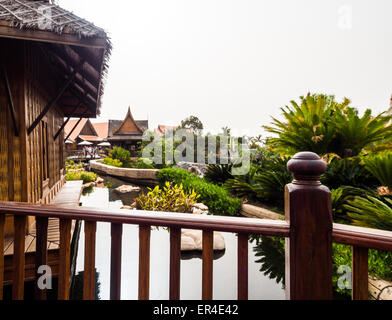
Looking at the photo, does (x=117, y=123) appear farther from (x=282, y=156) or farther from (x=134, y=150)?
(x=282, y=156)

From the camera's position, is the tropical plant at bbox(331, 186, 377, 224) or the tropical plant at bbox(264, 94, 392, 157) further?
the tropical plant at bbox(264, 94, 392, 157)

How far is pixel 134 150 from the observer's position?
2128 cm

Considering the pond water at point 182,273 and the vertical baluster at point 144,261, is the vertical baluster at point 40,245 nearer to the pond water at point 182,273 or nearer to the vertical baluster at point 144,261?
the vertical baluster at point 144,261

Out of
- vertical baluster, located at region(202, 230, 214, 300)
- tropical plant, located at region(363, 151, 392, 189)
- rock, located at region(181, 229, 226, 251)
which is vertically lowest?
rock, located at region(181, 229, 226, 251)

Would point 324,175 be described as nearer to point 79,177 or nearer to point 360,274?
point 360,274

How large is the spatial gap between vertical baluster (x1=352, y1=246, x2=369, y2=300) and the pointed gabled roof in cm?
2147

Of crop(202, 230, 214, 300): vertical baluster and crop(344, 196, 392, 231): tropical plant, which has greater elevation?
crop(202, 230, 214, 300): vertical baluster

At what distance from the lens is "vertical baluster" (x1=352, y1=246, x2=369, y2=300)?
32.2 inches

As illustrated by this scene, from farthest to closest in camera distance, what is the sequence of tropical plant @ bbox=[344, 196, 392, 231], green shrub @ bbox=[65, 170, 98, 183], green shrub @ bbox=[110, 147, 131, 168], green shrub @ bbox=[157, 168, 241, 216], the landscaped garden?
green shrub @ bbox=[110, 147, 131, 168] → green shrub @ bbox=[65, 170, 98, 183] → green shrub @ bbox=[157, 168, 241, 216] → the landscaped garden → tropical plant @ bbox=[344, 196, 392, 231]

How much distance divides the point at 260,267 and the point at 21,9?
4156 millimetres

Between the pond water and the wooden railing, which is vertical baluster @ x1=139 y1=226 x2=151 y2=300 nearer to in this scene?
the wooden railing

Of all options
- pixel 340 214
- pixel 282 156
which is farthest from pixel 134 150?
pixel 340 214

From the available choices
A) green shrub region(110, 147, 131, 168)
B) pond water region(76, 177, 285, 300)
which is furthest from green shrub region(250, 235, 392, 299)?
green shrub region(110, 147, 131, 168)

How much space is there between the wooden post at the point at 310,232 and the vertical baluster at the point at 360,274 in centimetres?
10
